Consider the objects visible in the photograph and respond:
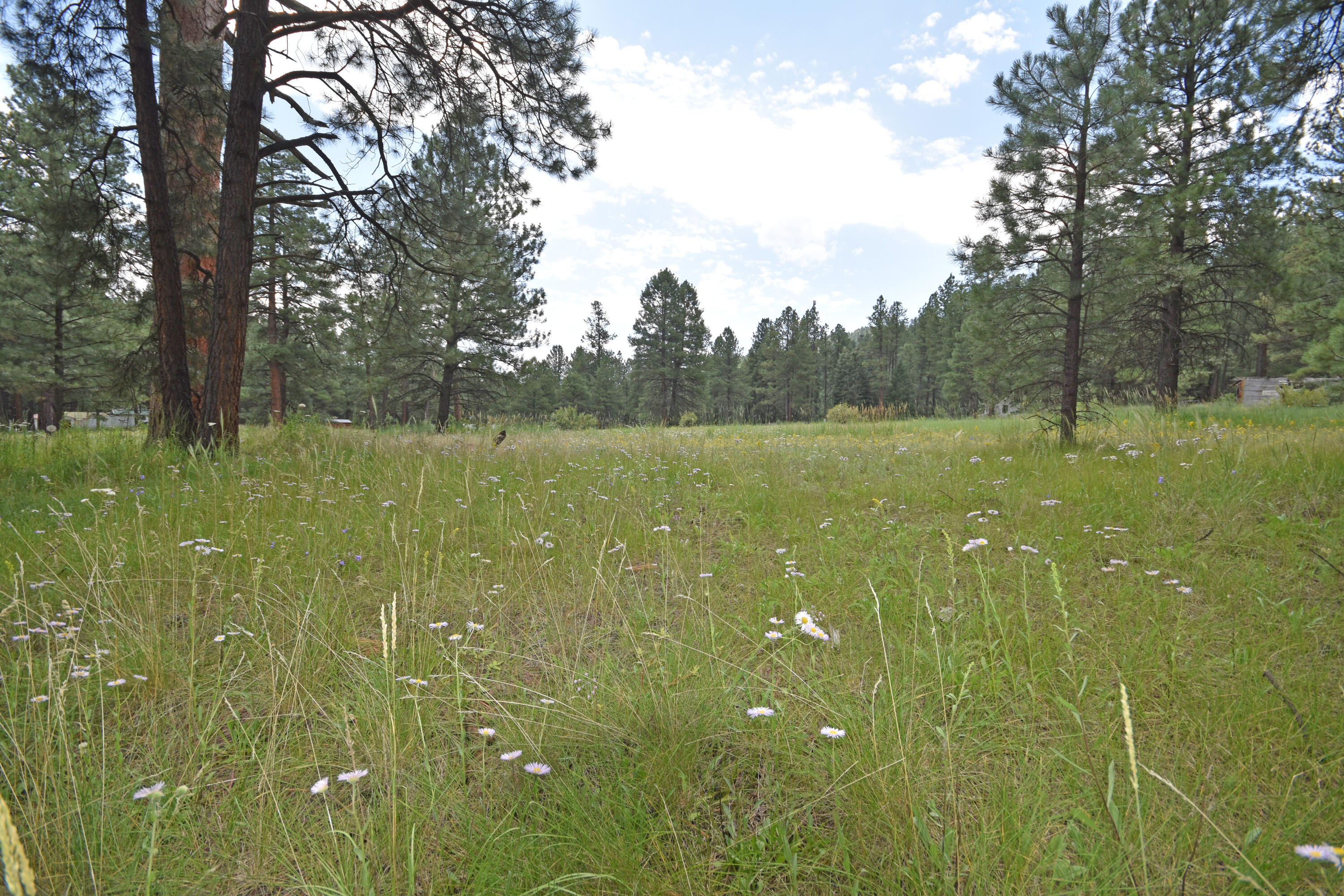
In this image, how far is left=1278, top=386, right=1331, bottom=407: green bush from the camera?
1498 cm

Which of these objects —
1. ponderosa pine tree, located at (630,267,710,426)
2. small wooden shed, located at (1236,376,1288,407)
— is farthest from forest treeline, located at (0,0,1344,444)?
ponderosa pine tree, located at (630,267,710,426)

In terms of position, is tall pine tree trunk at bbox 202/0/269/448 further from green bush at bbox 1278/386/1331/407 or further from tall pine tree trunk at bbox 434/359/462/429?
green bush at bbox 1278/386/1331/407

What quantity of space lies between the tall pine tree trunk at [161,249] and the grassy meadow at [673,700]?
2.27 m

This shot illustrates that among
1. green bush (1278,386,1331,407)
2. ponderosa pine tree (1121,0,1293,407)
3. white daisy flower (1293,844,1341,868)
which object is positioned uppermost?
ponderosa pine tree (1121,0,1293,407)

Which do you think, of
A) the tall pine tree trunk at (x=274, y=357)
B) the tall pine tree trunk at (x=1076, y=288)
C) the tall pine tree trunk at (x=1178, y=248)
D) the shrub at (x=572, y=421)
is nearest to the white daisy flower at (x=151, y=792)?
the tall pine tree trunk at (x=1076, y=288)

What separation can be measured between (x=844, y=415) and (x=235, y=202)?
15.5 m

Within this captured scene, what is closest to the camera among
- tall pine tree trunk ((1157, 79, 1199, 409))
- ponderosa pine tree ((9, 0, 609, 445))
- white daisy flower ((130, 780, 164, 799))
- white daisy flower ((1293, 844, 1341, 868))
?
white daisy flower ((1293, 844, 1341, 868))

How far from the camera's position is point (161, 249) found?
553 cm

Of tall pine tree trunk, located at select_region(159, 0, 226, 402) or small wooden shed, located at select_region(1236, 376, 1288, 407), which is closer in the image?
tall pine tree trunk, located at select_region(159, 0, 226, 402)

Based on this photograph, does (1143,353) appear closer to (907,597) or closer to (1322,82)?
(1322,82)

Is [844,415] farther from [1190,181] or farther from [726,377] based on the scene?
[726,377]

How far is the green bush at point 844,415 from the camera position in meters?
16.2

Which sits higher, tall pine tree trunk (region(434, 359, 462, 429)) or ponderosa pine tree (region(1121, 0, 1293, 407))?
ponderosa pine tree (region(1121, 0, 1293, 407))

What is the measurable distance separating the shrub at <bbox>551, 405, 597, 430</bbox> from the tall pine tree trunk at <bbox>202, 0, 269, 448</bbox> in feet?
26.5
